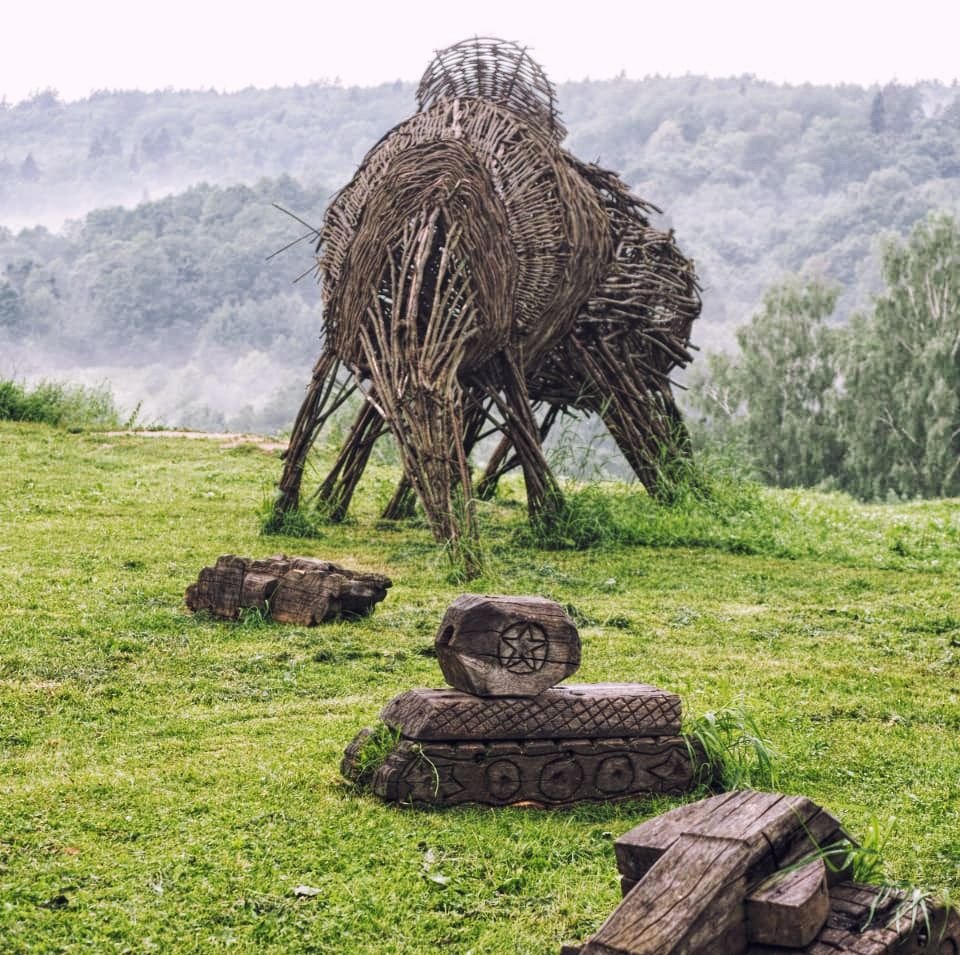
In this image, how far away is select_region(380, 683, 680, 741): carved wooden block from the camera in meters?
4.00

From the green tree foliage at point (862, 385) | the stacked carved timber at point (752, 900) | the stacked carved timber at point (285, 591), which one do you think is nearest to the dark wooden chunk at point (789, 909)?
the stacked carved timber at point (752, 900)

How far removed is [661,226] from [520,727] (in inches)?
3734

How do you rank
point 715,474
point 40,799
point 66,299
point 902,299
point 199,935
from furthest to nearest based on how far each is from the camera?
point 66,299
point 902,299
point 715,474
point 40,799
point 199,935

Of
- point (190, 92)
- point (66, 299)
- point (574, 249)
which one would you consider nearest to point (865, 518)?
point (574, 249)

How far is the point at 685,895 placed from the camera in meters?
2.45

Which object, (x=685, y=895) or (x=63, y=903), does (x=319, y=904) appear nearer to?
(x=63, y=903)

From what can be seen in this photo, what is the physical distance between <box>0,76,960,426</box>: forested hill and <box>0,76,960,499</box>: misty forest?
0.24 m

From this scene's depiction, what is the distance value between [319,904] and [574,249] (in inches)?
305

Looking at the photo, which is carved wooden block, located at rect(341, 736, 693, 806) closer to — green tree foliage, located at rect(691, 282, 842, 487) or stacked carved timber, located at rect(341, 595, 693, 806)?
stacked carved timber, located at rect(341, 595, 693, 806)

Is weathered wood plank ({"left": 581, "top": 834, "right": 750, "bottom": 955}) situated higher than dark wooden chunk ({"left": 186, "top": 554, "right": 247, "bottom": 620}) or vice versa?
weathered wood plank ({"left": 581, "top": 834, "right": 750, "bottom": 955})

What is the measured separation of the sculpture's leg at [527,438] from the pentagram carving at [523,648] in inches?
246

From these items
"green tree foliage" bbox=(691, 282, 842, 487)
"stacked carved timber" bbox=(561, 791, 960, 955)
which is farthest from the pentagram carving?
"green tree foliage" bbox=(691, 282, 842, 487)

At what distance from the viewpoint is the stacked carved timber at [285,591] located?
23.4ft

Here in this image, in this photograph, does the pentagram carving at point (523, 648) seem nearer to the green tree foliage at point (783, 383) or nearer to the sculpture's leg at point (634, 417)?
the sculpture's leg at point (634, 417)
